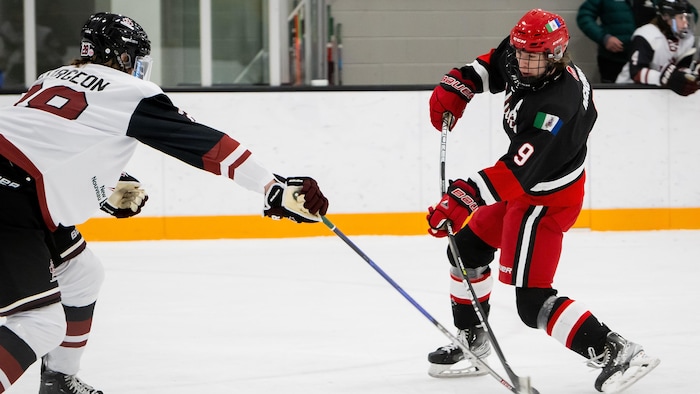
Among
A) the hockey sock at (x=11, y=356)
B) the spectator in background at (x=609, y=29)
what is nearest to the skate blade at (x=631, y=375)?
the hockey sock at (x=11, y=356)

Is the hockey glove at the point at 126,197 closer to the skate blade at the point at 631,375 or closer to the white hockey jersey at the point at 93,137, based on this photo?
the white hockey jersey at the point at 93,137

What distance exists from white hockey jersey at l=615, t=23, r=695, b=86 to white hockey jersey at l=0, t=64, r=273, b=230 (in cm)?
455

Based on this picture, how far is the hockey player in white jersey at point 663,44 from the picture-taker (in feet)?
20.5

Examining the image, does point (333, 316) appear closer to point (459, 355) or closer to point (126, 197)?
point (459, 355)

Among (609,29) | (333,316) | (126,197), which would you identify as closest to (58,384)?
(126,197)

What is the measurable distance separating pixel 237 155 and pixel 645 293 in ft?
8.59

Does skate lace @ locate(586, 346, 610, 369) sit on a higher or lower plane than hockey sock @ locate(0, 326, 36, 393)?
lower

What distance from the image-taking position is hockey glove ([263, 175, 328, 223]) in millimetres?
2246

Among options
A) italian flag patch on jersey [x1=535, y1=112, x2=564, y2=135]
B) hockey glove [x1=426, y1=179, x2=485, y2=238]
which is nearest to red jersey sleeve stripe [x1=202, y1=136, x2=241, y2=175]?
hockey glove [x1=426, y1=179, x2=485, y2=238]

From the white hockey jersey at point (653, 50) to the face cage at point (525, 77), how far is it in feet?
12.2

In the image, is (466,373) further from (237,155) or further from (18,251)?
(18,251)

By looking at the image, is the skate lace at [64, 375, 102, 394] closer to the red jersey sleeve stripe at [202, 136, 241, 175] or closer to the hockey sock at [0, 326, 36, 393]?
the hockey sock at [0, 326, 36, 393]

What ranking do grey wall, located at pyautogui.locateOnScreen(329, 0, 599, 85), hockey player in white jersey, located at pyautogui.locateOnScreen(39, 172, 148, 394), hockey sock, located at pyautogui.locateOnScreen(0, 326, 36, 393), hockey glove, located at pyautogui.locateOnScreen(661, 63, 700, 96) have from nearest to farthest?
hockey sock, located at pyautogui.locateOnScreen(0, 326, 36, 393), hockey player in white jersey, located at pyautogui.locateOnScreen(39, 172, 148, 394), hockey glove, located at pyautogui.locateOnScreen(661, 63, 700, 96), grey wall, located at pyautogui.locateOnScreen(329, 0, 599, 85)

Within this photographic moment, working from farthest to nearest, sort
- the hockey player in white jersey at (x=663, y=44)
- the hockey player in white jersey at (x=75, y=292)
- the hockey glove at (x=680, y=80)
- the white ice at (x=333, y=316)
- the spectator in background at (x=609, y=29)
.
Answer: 1. the spectator in background at (x=609, y=29)
2. the hockey player in white jersey at (x=663, y=44)
3. the hockey glove at (x=680, y=80)
4. the white ice at (x=333, y=316)
5. the hockey player in white jersey at (x=75, y=292)
